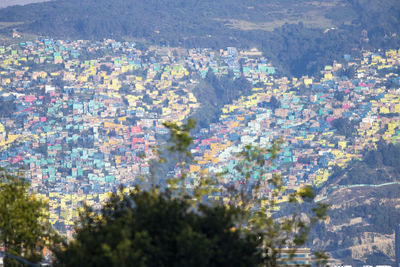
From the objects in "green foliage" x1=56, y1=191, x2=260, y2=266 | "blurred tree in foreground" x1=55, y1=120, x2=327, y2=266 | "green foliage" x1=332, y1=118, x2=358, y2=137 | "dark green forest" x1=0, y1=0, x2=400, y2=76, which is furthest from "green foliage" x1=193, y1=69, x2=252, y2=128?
"green foliage" x1=56, y1=191, x2=260, y2=266

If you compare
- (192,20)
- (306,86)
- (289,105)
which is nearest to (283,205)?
(289,105)

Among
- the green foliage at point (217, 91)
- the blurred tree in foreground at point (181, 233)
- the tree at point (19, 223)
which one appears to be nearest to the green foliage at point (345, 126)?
the green foliage at point (217, 91)

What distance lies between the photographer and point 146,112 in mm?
83062

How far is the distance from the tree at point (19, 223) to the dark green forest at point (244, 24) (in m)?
88.6

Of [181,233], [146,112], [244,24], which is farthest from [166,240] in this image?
[244,24]

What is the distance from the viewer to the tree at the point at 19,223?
40.4 feet

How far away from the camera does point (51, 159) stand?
66375 mm

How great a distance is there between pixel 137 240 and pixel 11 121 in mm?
67893

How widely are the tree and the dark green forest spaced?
88600 millimetres

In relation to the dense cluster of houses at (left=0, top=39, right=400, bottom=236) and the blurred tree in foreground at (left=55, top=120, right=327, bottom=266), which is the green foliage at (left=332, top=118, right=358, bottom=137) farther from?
the blurred tree in foreground at (left=55, top=120, right=327, bottom=266)

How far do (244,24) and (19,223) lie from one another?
104 metres

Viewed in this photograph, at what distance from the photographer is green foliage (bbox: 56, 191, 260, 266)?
927 cm

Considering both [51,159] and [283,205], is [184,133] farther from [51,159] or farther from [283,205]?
[51,159]

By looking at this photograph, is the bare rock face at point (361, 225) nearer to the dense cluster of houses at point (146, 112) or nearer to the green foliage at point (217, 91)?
the dense cluster of houses at point (146, 112)
